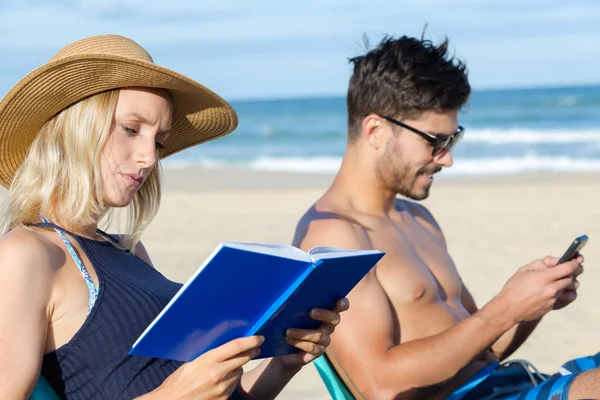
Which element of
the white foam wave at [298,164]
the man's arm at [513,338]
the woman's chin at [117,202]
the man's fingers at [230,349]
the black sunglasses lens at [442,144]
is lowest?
the white foam wave at [298,164]

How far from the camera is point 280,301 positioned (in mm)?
1977

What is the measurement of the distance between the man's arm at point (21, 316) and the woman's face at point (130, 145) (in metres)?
0.34

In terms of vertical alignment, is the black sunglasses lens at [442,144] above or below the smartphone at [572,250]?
above

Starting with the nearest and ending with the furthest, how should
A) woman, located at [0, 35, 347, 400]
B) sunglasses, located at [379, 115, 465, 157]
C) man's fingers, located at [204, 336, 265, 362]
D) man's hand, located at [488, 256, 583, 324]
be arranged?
man's fingers, located at [204, 336, 265, 362] < woman, located at [0, 35, 347, 400] < man's hand, located at [488, 256, 583, 324] < sunglasses, located at [379, 115, 465, 157]

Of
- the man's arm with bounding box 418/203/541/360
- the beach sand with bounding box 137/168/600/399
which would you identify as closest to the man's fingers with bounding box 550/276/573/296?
the man's arm with bounding box 418/203/541/360

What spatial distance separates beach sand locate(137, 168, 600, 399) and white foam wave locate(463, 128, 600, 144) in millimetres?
9430

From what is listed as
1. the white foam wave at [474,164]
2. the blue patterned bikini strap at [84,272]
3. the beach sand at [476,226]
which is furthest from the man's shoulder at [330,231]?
the white foam wave at [474,164]

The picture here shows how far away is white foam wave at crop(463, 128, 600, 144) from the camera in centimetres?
2491

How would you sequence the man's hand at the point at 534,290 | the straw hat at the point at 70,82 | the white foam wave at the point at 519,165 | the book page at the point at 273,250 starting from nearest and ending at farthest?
the book page at the point at 273,250 → the straw hat at the point at 70,82 → the man's hand at the point at 534,290 → the white foam wave at the point at 519,165

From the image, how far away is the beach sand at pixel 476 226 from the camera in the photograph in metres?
5.98

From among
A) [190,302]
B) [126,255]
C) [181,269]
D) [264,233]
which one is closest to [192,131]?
[126,255]

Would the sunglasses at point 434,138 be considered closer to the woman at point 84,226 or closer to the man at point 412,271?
the man at point 412,271

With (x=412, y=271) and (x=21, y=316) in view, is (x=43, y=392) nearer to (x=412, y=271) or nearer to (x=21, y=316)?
(x=21, y=316)

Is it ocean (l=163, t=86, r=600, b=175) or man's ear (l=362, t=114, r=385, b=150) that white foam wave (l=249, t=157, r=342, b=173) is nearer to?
ocean (l=163, t=86, r=600, b=175)
